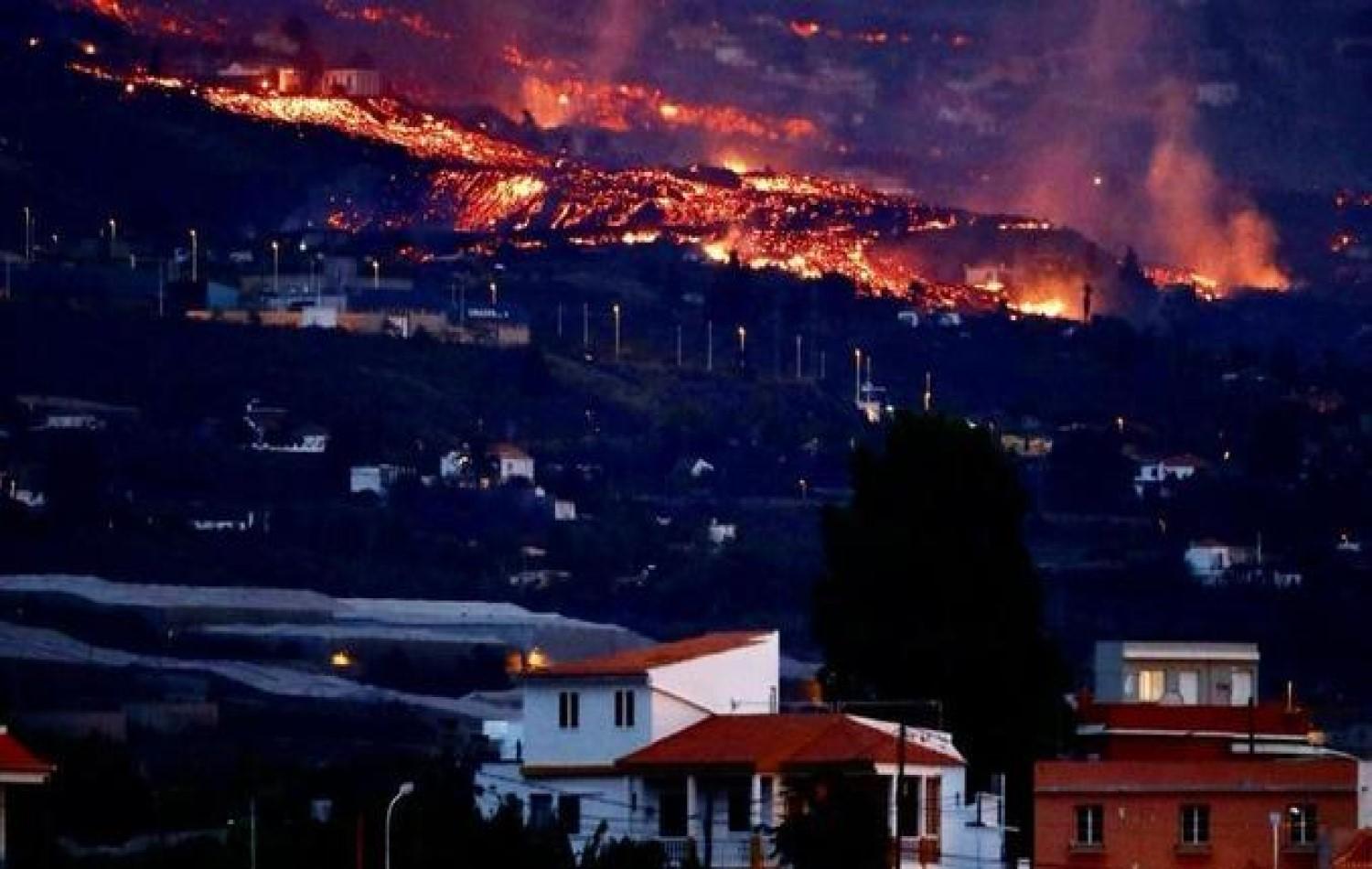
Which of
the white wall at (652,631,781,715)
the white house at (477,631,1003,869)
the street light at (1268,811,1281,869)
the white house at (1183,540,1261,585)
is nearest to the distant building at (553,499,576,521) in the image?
the white house at (1183,540,1261,585)

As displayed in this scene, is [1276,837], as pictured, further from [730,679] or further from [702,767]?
[730,679]

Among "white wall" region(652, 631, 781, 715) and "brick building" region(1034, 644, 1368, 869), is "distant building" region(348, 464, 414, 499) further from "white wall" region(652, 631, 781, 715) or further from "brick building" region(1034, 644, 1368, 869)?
"brick building" region(1034, 644, 1368, 869)

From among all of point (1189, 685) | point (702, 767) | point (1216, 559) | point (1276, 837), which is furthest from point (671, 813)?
point (1216, 559)

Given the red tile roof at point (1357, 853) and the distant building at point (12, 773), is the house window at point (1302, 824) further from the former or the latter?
the distant building at point (12, 773)

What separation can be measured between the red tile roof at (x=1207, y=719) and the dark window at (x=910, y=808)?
27.0ft

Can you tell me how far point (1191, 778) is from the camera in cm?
6944

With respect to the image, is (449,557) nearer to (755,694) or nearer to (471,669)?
(471,669)

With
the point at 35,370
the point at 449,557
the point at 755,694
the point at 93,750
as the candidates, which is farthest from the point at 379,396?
the point at 755,694

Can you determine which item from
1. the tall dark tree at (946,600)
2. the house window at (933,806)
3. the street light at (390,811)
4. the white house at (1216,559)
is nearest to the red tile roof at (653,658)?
the tall dark tree at (946,600)

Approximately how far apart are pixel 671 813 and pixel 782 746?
4.28 ft

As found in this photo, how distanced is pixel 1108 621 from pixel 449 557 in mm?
26164

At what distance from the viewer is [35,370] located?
7692 inches

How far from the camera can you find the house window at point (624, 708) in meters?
70.7

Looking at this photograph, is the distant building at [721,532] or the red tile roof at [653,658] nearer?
the red tile roof at [653,658]
